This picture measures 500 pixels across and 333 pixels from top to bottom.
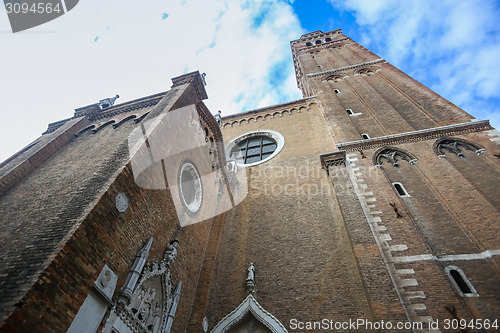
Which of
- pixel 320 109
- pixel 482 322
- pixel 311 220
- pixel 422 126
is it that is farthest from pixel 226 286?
pixel 320 109

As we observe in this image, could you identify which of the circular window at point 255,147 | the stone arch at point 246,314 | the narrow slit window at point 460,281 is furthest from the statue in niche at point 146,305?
the circular window at point 255,147

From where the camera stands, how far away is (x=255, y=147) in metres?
14.5

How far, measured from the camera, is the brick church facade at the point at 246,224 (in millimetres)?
4547

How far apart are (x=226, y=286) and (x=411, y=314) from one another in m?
4.83

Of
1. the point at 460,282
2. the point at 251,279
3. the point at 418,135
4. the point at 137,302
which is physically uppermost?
the point at 418,135

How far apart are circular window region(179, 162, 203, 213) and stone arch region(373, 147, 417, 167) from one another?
639cm

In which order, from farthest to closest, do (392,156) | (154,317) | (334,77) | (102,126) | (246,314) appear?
1. (334,77)
2. (102,126)
3. (392,156)
4. (246,314)
5. (154,317)

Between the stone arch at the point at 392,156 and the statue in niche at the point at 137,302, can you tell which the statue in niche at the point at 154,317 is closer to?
the statue in niche at the point at 137,302

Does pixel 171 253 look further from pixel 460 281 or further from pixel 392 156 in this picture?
pixel 392 156

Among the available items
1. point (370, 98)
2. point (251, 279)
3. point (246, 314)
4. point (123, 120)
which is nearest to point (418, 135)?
point (370, 98)

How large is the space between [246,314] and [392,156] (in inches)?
292

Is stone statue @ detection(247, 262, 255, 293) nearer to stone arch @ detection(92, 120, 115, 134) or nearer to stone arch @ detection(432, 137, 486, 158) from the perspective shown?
stone arch @ detection(92, 120, 115, 134)

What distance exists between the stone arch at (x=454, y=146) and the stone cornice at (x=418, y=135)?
38 centimetres

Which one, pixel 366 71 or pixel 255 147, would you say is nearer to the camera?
pixel 255 147
